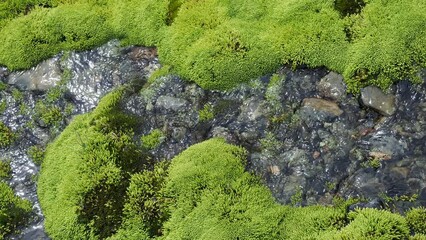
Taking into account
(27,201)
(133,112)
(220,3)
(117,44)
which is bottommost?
(27,201)

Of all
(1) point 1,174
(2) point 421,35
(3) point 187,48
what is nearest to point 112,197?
(1) point 1,174

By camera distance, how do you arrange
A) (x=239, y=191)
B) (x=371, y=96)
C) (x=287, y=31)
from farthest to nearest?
1. (x=287, y=31)
2. (x=371, y=96)
3. (x=239, y=191)

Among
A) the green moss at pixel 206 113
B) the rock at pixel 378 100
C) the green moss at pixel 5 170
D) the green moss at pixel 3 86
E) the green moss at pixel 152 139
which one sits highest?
the green moss at pixel 3 86

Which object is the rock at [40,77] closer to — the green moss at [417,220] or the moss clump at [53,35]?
the moss clump at [53,35]

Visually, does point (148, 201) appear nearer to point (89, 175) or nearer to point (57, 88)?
point (89, 175)

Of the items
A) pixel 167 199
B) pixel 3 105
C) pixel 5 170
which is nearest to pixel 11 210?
pixel 5 170

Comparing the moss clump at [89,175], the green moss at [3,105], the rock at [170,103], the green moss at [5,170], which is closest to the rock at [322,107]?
the rock at [170,103]

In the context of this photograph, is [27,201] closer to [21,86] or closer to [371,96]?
[21,86]

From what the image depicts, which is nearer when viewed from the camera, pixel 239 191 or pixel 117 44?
pixel 239 191
